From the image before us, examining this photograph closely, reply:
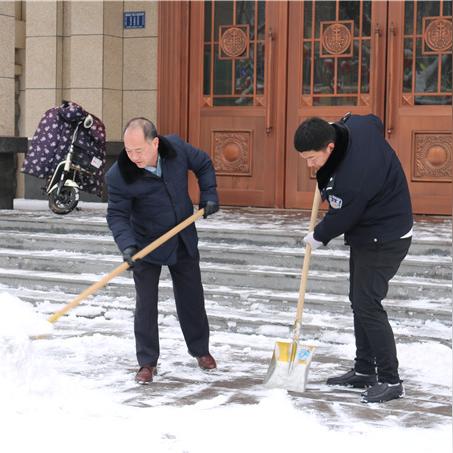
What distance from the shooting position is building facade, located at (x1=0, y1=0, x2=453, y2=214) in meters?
11.1

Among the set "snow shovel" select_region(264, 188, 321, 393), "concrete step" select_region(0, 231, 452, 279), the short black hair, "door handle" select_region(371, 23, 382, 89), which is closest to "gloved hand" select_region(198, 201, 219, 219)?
"snow shovel" select_region(264, 188, 321, 393)

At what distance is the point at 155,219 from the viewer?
21.2 ft

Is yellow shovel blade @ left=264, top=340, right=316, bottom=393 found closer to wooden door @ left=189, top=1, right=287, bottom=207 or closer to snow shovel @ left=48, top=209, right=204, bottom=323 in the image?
snow shovel @ left=48, top=209, right=204, bottom=323

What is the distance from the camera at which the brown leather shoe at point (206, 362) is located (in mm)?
6664

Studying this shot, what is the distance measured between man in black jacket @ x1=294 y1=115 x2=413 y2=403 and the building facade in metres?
5.20

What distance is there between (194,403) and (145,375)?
23.2 inches

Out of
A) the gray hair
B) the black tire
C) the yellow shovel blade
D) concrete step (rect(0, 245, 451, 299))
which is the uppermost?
the gray hair

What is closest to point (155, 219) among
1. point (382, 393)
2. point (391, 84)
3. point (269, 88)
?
point (382, 393)

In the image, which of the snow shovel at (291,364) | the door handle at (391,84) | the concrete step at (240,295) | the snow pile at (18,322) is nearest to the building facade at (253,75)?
the door handle at (391,84)

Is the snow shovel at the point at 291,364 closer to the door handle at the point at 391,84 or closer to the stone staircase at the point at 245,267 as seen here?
the stone staircase at the point at 245,267

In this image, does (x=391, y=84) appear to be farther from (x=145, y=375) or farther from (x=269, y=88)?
(x=145, y=375)

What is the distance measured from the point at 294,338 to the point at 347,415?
2.35 feet

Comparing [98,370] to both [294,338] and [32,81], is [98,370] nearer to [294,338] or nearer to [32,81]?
[294,338]

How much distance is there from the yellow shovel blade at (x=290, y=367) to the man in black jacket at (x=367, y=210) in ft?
1.23
